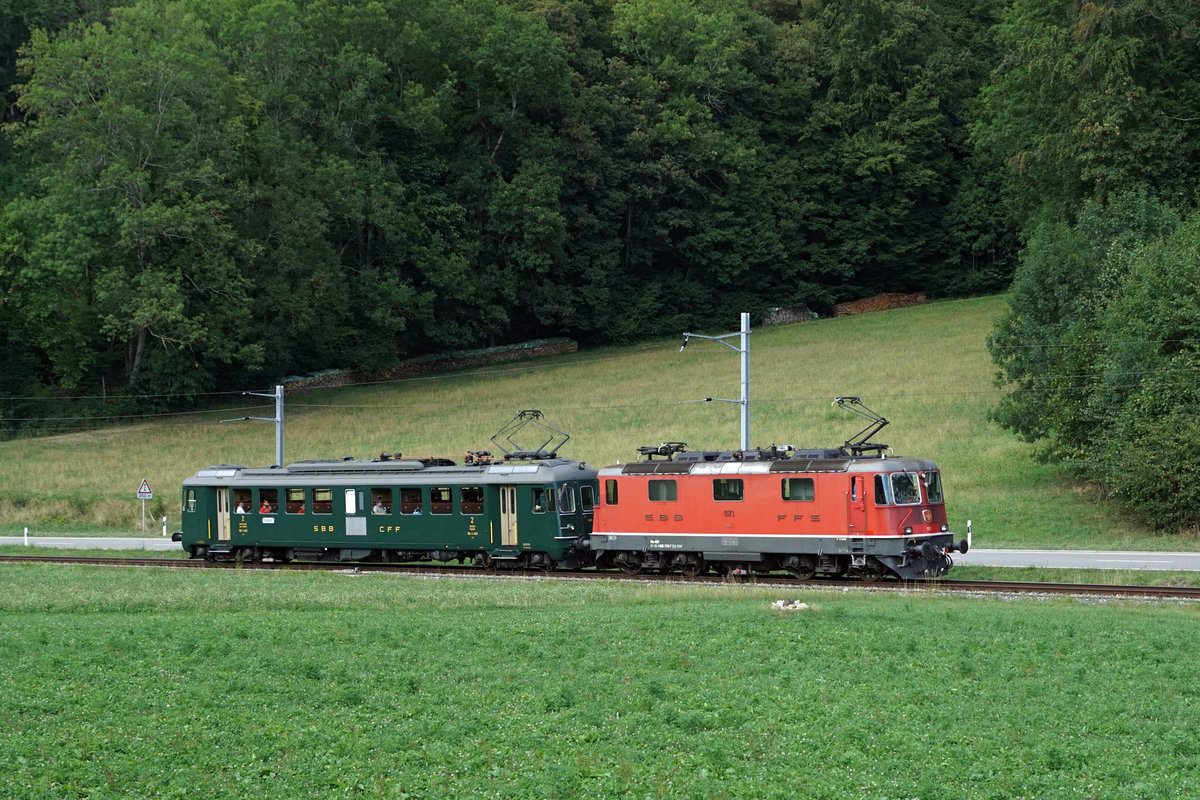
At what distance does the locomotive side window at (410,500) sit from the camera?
33281mm

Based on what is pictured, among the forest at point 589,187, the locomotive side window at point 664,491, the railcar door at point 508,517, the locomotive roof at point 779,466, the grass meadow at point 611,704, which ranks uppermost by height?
the forest at point 589,187

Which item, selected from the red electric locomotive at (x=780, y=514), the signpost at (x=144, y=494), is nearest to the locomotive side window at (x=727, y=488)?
the red electric locomotive at (x=780, y=514)

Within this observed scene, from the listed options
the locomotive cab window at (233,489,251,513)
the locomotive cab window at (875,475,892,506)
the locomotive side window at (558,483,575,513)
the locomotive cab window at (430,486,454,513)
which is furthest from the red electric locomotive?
the locomotive cab window at (233,489,251,513)

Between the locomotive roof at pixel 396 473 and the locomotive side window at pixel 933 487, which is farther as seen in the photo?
the locomotive roof at pixel 396 473

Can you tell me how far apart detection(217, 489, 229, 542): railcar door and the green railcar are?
0.10 feet

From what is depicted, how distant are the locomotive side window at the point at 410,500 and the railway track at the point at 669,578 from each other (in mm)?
1658

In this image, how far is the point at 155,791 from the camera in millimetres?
11047

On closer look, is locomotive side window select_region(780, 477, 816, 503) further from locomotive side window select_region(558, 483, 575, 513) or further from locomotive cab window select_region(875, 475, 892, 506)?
locomotive side window select_region(558, 483, 575, 513)

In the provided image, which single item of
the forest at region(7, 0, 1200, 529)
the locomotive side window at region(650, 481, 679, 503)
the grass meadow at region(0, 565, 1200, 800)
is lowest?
the grass meadow at region(0, 565, 1200, 800)

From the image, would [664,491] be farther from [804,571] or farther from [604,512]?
[804,571]

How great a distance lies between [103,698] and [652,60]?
8318 centimetres

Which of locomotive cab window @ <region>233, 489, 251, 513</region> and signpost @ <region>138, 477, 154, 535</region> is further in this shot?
signpost @ <region>138, 477, 154, 535</region>

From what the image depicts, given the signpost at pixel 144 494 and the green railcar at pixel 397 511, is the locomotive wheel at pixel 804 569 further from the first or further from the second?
the signpost at pixel 144 494

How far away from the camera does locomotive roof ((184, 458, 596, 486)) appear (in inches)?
1252
